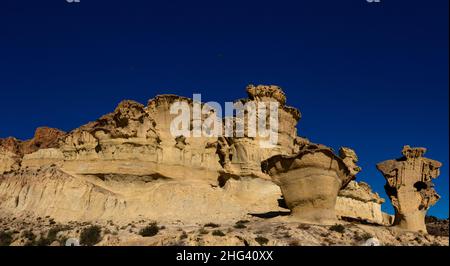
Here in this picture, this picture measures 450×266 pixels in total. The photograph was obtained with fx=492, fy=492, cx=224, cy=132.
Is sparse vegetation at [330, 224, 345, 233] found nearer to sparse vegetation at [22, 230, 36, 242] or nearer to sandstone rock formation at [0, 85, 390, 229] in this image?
sandstone rock formation at [0, 85, 390, 229]

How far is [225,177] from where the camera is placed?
142ft

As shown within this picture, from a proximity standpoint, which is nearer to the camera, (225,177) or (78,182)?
(78,182)

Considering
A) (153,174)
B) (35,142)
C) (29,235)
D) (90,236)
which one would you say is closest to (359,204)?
Result: (153,174)

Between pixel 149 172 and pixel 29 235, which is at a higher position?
pixel 149 172

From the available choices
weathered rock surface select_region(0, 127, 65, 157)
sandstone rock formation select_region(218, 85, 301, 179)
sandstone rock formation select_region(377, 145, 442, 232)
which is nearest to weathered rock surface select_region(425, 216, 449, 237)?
sandstone rock formation select_region(377, 145, 442, 232)

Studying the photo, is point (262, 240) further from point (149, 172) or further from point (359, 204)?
point (359, 204)

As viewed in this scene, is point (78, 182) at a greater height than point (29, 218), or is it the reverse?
point (78, 182)

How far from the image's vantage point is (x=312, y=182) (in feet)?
95.2

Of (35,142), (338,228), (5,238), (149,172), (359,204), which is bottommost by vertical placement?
(5,238)

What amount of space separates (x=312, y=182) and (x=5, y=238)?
19672mm
